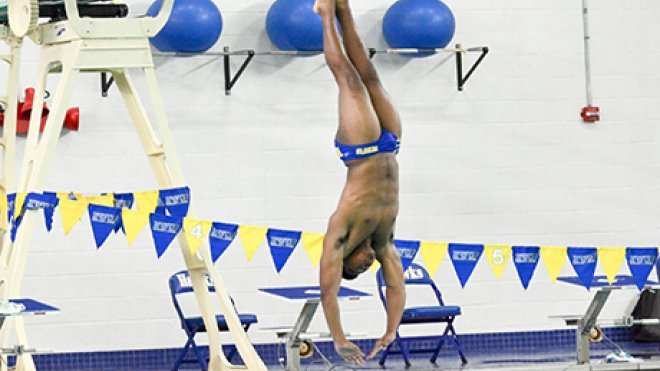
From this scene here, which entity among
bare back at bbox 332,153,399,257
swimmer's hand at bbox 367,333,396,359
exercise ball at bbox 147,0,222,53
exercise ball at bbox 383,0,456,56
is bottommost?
exercise ball at bbox 383,0,456,56

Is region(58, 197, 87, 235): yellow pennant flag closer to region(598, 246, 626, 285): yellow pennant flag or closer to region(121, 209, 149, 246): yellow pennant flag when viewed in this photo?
region(121, 209, 149, 246): yellow pennant flag

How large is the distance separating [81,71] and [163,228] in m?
1.08

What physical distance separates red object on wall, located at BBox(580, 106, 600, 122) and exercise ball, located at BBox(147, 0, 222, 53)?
3.24 m

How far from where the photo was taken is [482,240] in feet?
33.8

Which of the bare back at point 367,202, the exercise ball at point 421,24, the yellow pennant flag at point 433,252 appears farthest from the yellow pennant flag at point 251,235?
the bare back at point 367,202

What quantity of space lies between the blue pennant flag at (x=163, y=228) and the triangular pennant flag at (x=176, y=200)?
378 millimetres

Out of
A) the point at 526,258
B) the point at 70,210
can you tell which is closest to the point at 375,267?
the point at 526,258

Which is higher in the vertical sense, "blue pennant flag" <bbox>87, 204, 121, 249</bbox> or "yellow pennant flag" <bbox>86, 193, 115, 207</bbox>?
"blue pennant flag" <bbox>87, 204, 121, 249</bbox>

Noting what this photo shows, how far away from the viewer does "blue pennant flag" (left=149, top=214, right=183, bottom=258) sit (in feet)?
23.5

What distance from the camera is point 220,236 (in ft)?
24.4

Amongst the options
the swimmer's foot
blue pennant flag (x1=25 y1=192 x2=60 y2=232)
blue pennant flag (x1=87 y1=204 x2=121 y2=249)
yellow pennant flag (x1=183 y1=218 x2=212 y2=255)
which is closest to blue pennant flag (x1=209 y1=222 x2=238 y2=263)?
yellow pennant flag (x1=183 y1=218 x2=212 y2=255)

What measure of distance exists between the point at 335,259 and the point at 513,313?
652cm

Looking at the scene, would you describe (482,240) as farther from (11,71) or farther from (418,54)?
(11,71)

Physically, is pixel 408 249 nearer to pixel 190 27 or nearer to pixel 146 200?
pixel 146 200
